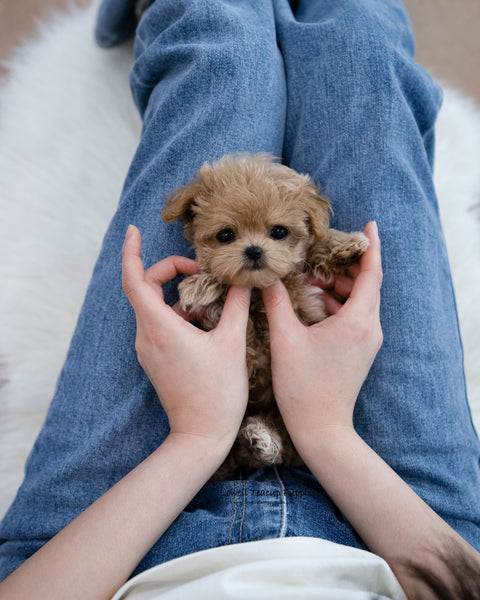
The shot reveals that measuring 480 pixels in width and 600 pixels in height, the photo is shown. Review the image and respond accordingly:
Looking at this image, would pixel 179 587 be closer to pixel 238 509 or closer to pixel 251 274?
pixel 238 509

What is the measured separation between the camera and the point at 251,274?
4.52ft

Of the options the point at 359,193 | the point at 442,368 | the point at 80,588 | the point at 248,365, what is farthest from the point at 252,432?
the point at 359,193

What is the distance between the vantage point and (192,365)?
129cm

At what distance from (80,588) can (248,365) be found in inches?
31.1

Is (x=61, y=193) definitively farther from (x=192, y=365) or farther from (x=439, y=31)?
(x=439, y=31)

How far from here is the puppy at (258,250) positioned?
1409 mm

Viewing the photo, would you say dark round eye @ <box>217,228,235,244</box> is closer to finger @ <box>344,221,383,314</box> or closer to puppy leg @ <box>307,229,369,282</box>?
puppy leg @ <box>307,229,369,282</box>

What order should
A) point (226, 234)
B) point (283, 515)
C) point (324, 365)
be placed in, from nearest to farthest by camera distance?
1. point (283, 515)
2. point (324, 365)
3. point (226, 234)

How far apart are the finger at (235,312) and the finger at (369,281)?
34 cm

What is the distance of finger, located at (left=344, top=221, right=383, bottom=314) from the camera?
1.36 metres

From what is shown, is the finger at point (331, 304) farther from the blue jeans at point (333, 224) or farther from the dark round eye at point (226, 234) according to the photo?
the dark round eye at point (226, 234)

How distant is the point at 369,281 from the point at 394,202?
45 cm

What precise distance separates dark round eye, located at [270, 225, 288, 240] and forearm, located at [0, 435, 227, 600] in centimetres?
74

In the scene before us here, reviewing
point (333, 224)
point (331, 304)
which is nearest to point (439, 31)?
point (333, 224)
